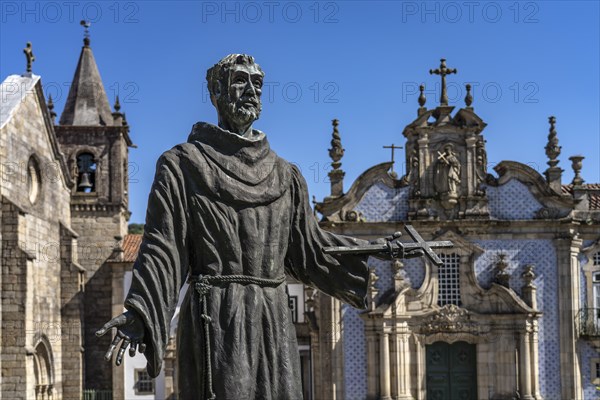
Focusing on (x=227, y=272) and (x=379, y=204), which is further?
(x=379, y=204)

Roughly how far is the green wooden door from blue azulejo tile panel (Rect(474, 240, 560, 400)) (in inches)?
82.0

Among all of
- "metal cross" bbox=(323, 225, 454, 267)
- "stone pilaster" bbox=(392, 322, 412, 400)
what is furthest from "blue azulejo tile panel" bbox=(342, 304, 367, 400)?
"metal cross" bbox=(323, 225, 454, 267)

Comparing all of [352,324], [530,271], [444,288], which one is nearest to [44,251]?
[352,324]

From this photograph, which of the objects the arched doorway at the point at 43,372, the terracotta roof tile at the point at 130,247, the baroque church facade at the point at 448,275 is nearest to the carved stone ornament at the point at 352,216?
the baroque church facade at the point at 448,275

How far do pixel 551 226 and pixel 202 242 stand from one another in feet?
82.7

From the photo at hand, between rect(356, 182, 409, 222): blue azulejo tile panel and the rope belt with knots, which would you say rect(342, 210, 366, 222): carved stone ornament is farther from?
the rope belt with knots

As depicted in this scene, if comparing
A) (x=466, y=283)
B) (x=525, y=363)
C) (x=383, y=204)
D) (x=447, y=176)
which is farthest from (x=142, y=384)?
(x=525, y=363)

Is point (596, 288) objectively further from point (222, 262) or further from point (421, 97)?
point (222, 262)

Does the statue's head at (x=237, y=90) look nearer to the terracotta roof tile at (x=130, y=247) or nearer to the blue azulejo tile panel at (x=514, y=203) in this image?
the blue azulejo tile panel at (x=514, y=203)

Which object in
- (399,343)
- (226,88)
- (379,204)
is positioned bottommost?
(399,343)

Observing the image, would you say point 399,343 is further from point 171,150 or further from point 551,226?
point 171,150

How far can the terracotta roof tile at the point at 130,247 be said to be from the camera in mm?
34734

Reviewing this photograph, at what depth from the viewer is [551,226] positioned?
28.6 metres

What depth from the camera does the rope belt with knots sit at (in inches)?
183
